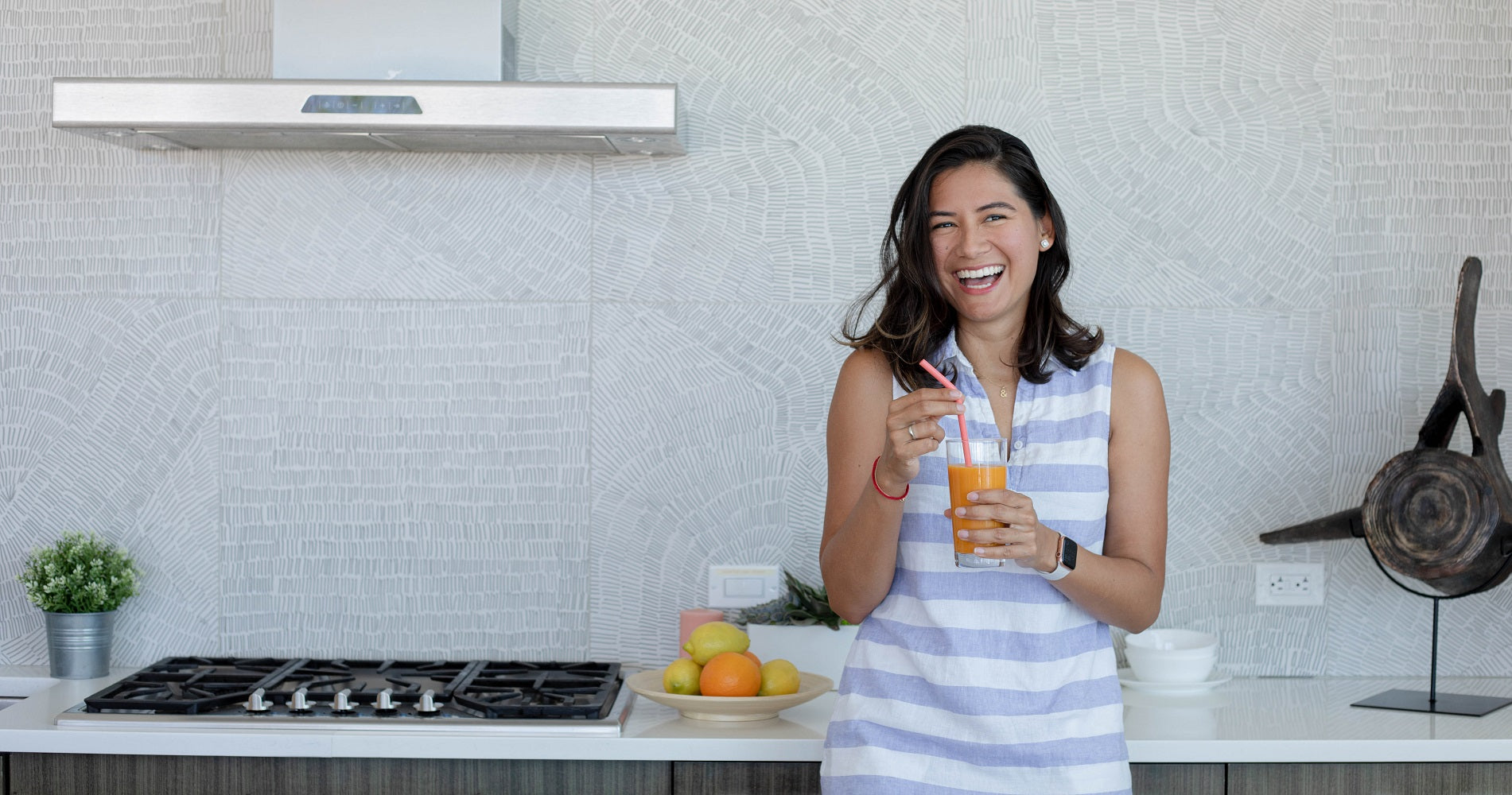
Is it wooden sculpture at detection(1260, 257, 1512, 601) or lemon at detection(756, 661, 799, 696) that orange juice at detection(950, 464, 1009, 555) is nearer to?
lemon at detection(756, 661, 799, 696)

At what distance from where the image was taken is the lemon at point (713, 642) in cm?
205

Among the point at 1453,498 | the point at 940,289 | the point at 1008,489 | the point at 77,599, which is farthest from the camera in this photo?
the point at 77,599

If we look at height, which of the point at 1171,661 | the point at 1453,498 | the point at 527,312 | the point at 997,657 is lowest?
the point at 1171,661

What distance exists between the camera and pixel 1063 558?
1.42 metres

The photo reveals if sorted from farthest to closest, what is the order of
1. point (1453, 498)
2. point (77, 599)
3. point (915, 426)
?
point (77, 599), point (1453, 498), point (915, 426)

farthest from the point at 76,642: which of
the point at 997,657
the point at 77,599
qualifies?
the point at 997,657

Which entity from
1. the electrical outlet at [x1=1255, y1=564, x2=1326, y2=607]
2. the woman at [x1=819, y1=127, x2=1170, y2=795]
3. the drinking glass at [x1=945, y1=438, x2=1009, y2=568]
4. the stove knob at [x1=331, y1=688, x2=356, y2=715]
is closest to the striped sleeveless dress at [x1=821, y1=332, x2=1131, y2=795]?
the woman at [x1=819, y1=127, x2=1170, y2=795]

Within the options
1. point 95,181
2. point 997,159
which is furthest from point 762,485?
point 95,181

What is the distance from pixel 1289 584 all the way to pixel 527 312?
1533mm

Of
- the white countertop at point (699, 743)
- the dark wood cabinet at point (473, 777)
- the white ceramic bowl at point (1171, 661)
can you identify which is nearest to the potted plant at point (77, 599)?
the white countertop at point (699, 743)

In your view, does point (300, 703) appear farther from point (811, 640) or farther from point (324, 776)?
point (811, 640)

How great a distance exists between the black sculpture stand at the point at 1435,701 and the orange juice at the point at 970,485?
1079 mm

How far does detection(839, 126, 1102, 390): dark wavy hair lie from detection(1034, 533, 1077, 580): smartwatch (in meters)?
0.23

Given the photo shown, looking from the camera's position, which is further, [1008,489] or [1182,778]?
[1182,778]
